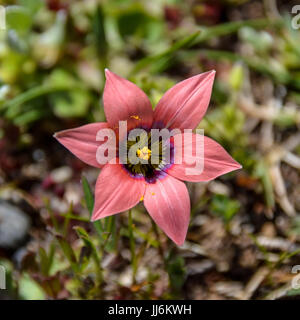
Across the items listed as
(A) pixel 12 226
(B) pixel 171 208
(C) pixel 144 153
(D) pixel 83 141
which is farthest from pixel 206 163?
(A) pixel 12 226

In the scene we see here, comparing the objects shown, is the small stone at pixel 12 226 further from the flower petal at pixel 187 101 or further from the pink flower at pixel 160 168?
the flower petal at pixel 187 101

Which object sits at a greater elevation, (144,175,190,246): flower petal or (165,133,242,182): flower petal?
(165,133,242,182): flower petal

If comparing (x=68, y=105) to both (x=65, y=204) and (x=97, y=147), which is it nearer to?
(x=65, y=204)

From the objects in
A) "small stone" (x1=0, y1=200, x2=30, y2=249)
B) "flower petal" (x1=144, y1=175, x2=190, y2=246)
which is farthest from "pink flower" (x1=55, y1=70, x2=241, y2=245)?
"small stone" (x1=0, y1=200, x2=30, y2=249)

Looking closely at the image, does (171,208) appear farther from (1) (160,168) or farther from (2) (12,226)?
(2) (12,226)

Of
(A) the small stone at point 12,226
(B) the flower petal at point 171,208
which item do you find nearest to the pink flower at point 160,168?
(B) the flower petal at point 171,208

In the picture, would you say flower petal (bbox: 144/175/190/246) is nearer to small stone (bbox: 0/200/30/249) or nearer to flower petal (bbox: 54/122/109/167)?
flower petal (bbox: 54/122/109/167)
